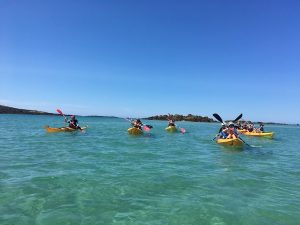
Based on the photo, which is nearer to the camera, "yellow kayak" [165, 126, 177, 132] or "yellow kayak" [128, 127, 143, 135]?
"yellow kayak" [128, 127, 143, 135]

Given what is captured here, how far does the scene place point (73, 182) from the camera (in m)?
11.8

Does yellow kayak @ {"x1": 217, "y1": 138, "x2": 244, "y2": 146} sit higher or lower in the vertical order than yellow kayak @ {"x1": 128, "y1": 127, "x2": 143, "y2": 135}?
lower

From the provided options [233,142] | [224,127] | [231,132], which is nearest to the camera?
[233,142]

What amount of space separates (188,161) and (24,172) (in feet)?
29.3

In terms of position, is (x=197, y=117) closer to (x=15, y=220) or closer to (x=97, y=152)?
(x=97, y=152)

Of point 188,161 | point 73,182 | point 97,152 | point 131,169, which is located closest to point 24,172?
point 73,182

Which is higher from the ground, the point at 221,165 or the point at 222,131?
the point at 222,131

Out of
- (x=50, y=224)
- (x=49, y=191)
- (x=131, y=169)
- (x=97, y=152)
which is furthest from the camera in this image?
(x=97, y=152)

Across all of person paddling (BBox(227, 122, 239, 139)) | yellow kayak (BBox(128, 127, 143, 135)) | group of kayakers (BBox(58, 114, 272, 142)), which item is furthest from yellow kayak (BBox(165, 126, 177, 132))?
person paddling (BBox(227, 122, 239, 139))

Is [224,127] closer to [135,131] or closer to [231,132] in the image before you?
[231,132]

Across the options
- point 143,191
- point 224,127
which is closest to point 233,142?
point 224,127

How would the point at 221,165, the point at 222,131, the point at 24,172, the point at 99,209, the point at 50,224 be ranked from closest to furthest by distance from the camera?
the point at 50,224
the point at 99,209
the point at 24,172
the point at 221,165
the point at 222,131

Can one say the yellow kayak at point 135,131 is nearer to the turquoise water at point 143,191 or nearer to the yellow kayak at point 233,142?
the yellow kayak at point 233,142

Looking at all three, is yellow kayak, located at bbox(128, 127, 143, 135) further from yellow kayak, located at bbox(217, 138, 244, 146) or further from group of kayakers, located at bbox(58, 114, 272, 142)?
yellow kayak, located at bbox(217, 138, 244, 146)
